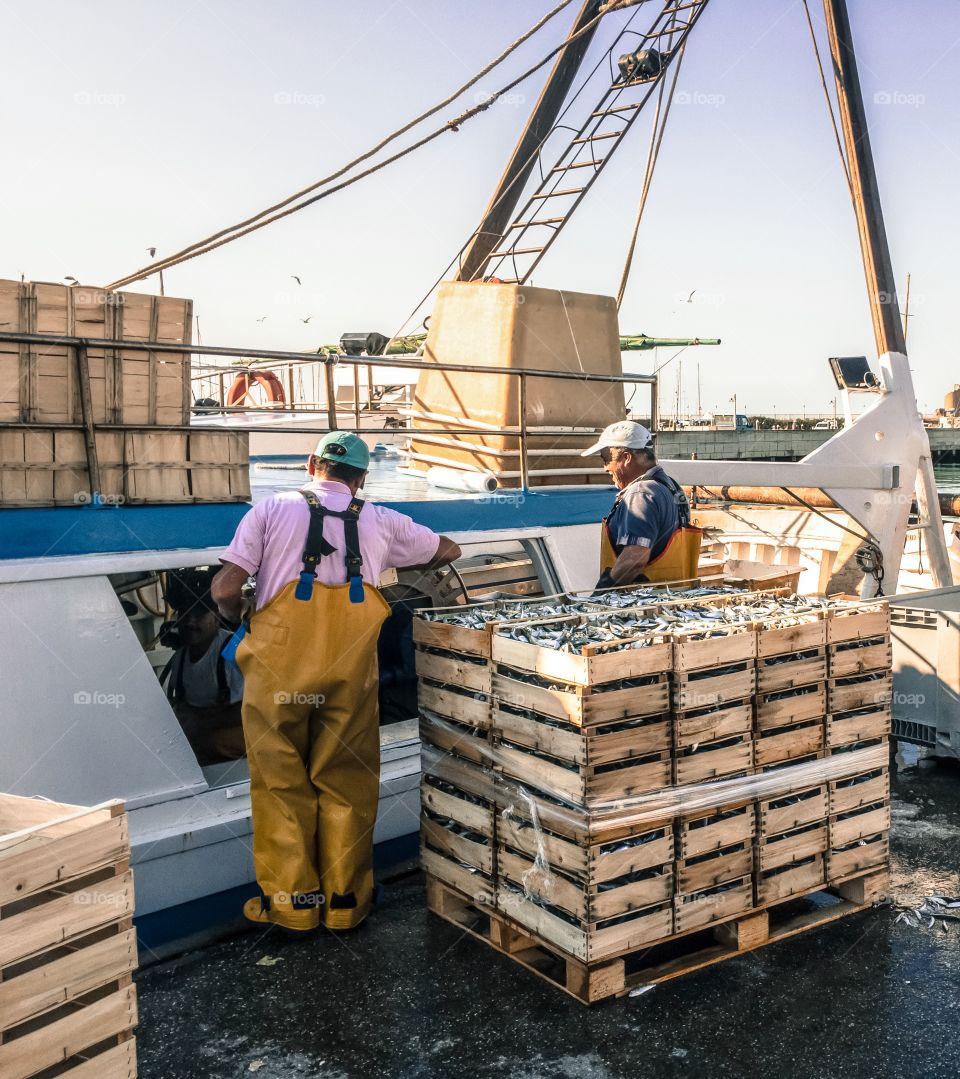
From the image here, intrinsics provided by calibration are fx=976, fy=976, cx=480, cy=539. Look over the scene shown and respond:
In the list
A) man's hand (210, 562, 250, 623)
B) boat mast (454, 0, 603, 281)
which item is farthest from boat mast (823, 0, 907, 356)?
man's hand (210, 562, 250, 623)

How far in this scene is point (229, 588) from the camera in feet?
14.7

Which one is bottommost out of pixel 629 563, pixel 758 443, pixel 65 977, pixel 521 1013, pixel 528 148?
pixel 521 1013

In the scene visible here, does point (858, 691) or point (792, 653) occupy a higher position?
point (792, 653)

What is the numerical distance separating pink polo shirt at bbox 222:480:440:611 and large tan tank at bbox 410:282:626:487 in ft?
7.92

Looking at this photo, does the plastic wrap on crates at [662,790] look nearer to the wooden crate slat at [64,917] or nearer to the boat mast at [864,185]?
the wooden crate slat at [64,917]

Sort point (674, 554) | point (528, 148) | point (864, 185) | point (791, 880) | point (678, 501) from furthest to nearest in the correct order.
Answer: point (528, 148)
point (864, 185)
point (678, 501)
point (674, 554)
point (791, 880)

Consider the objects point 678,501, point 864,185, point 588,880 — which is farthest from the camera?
point 864,185

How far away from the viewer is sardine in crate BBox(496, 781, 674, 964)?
3951 millimetres

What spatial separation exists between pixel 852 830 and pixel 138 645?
361 cm

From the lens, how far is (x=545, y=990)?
4.19 metres

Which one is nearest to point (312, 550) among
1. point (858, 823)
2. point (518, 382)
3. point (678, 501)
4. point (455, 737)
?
point (455, 737)

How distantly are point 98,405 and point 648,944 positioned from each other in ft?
11.8

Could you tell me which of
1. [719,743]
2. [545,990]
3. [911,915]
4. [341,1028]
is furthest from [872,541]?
[341,1028]

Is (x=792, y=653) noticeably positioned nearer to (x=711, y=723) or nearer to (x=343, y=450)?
(x=711, y=723)
